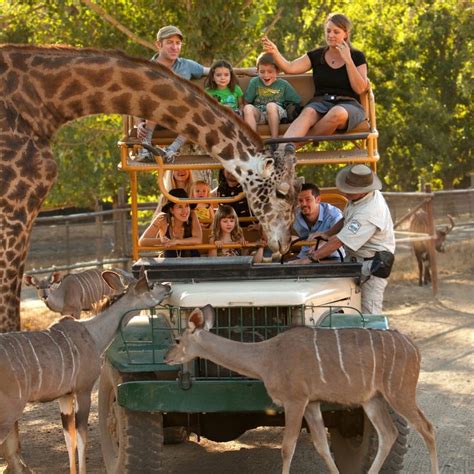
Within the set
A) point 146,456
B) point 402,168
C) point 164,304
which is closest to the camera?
point 146,456

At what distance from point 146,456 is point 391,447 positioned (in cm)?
146

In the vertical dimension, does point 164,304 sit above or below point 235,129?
below

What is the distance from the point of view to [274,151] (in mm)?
8656

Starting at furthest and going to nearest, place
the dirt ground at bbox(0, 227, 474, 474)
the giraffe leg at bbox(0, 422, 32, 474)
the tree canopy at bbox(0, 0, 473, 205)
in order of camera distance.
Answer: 1. the tree canopy at bbox(0, 0, 473, 205)
2. the dirt ground at bbox(0, 227, 474, 474)
3. the giraffe leg at bbox(0, 422, 32, 474)

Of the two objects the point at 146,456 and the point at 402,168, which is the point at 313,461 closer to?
the point at 146,456

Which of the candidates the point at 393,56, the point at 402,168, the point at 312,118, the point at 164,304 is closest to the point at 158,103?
the point at 312,118

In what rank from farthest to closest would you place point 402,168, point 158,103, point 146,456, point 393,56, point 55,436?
point 402,168, point 393,56, point 55,436, point 158,103, point 146,456

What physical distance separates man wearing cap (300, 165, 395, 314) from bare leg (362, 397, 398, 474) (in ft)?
5.34

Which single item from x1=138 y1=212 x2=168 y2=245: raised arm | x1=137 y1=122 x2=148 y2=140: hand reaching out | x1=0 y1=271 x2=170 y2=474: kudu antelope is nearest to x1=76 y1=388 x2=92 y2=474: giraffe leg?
x1=0 y1=271 x2=170 y2=474: kudu antelope

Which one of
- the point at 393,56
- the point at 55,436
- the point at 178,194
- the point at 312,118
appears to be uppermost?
the point at 393,56

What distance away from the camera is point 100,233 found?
17.8 m

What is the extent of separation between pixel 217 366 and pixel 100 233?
10789 millimetres

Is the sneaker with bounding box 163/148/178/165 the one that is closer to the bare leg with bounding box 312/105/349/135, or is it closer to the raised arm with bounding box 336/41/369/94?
the bare leg with bounding box 312/105/349/135

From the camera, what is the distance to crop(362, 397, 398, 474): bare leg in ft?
21.8
